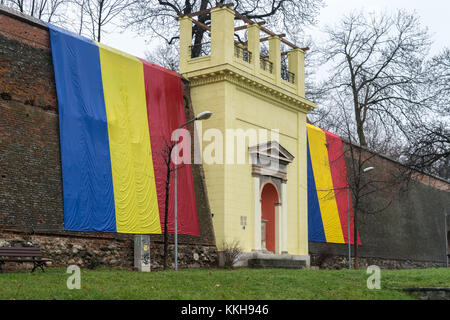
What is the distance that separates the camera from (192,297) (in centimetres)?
1406

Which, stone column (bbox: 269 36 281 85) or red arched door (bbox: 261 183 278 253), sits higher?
stone column (bbox: 269 36 281 85)

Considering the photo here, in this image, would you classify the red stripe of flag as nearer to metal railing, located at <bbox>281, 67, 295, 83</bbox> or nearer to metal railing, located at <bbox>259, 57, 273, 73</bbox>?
metal railing, located at <bbox>281, 67, 295, 83</bbox>

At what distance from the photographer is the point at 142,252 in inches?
953

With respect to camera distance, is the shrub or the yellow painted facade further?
the yellow painted facade

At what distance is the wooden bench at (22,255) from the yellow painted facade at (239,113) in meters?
10.8

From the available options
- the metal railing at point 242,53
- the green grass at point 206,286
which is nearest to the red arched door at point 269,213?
the metal railing at point 242,53

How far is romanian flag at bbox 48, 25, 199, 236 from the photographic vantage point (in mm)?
23375

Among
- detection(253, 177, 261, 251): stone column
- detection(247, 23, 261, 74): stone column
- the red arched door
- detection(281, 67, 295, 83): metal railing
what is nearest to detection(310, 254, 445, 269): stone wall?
the red arched door

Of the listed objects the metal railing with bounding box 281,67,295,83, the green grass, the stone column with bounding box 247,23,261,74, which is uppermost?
the stone column with bounding box 247,23,261,74

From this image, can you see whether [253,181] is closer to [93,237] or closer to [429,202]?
[93,237]

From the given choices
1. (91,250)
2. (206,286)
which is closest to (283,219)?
(91,250)

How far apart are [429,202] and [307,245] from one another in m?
22.2

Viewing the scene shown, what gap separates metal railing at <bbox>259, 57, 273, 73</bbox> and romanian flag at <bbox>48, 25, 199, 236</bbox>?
5.55 meters

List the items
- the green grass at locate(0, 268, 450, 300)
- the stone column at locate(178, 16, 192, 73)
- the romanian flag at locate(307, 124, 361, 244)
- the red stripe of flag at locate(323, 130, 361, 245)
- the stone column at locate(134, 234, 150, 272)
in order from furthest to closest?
the red stripe of flag at locate(323, 130, 361, 245) → the romanian flag at locate(307, 124, 361, 244) → the stone column at locate(178, 16, 192, 73) → the stone column at locate(134, 234, 150, 272) → the green grass at locate(0, 268, 450, 300)
